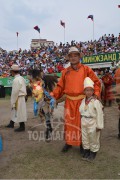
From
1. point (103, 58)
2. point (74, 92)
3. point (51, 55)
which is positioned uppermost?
point (51, 55)

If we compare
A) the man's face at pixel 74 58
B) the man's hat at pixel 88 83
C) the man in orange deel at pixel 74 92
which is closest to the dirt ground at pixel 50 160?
the man in orange deel at pixel 74 92

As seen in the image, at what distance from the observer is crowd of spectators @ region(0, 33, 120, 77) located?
72.6 ft

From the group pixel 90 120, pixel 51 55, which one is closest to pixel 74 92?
pixel 90 120

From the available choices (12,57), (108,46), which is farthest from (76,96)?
(12,57)

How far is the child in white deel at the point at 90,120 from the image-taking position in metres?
4.30

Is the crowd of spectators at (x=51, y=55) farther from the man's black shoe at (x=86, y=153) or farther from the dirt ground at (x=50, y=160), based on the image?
the man's black shoe at (x=86, y=153)

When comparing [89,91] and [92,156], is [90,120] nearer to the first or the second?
[89,91]

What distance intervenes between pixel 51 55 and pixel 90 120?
2365 centimetres

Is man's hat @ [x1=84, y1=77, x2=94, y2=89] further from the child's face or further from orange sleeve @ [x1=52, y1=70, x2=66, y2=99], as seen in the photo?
orange sleeve @ [x1=52, y1=70, x2=66, y2=99]

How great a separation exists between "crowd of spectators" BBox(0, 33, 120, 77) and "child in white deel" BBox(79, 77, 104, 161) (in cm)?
1486

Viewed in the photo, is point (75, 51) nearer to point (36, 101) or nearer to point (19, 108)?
point (36, 101)

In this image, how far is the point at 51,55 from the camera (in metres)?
27.6

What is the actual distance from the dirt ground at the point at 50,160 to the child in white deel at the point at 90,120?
9.6 inches

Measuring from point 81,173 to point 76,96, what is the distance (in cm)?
131
